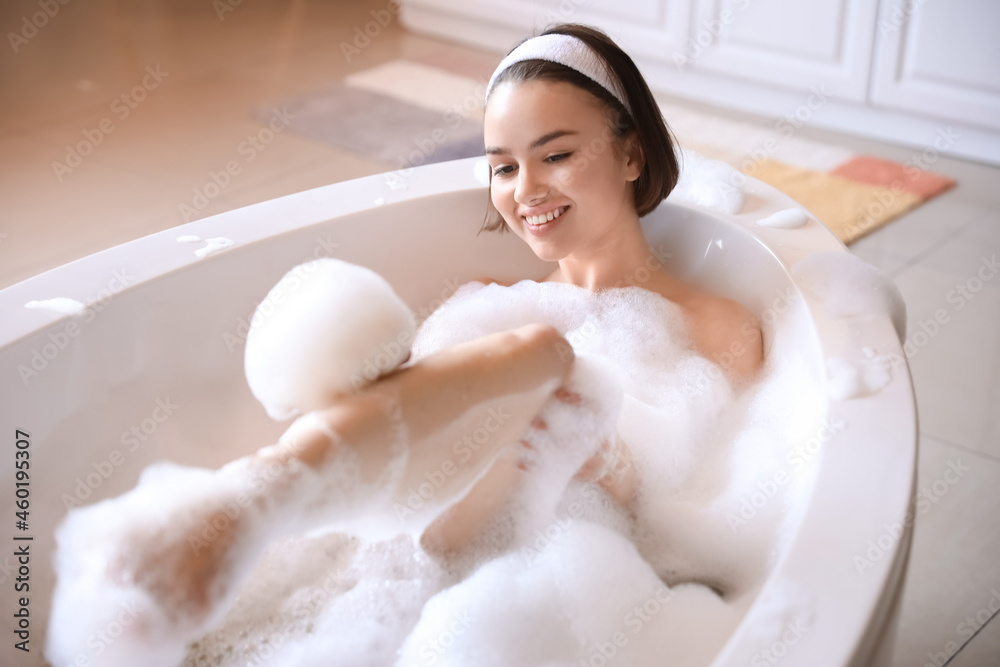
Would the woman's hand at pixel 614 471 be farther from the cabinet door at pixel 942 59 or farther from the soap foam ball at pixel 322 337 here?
the cabinet door at pixel 942 59

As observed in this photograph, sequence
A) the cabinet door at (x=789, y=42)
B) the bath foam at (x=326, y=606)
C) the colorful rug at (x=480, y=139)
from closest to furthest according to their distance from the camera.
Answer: the bath foam at (x=326, y=606) < the colorful rug at (x=480, y=139) < the cabinet door at (x=789, y=42)

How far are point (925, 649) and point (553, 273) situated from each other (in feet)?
2.23

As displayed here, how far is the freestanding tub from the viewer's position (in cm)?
73

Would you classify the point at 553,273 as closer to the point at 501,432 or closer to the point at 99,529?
the point at 501,432

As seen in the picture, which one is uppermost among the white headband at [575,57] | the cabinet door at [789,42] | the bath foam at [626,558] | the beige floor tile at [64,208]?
the white headband at [575,57]

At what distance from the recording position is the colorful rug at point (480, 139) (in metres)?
2.26

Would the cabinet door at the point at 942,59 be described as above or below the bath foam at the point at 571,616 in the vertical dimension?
below

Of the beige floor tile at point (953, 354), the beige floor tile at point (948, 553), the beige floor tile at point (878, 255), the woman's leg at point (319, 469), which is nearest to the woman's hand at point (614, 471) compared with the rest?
the woman's leg at point (319, 469)

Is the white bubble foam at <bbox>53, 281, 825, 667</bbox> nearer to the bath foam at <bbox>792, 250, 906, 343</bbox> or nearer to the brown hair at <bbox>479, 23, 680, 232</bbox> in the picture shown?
the bath foam at <bbox>792, 250, 906, 343</bbox>

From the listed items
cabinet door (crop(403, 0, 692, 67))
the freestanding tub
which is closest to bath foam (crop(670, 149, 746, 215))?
the freestanding tub

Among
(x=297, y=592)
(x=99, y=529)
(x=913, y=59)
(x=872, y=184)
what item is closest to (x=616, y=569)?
(x=297, y=592)

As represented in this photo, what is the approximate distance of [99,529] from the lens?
73 cm

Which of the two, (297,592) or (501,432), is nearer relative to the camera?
(501,432)

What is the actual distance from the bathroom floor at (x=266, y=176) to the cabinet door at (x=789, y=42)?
136mm
